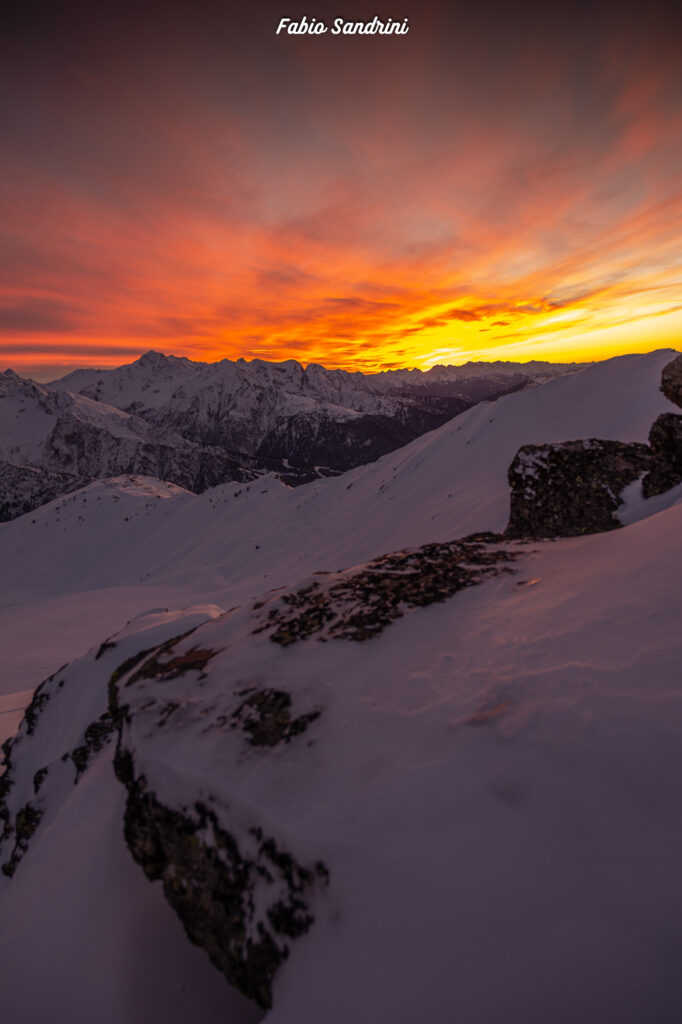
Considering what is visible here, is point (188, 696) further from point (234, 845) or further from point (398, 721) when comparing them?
point (398, 721)

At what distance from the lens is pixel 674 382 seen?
759 cm

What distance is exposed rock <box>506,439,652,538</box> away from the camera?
294 inches

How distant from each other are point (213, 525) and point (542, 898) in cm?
2952

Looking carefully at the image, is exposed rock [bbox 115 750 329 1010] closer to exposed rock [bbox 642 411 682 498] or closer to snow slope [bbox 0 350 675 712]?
exposed rock [bbox 642 411 682 498]

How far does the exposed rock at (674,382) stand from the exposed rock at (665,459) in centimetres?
36

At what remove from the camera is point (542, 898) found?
5.78 feet

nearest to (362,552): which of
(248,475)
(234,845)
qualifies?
(234,845)

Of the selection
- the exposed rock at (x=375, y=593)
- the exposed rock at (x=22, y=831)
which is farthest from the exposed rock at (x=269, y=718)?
the exposed rock at (x=22, y=831)

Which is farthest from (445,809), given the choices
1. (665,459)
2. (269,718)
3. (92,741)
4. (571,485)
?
(665,459)

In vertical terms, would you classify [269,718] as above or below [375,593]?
below

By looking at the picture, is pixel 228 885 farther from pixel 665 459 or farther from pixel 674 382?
pixel 674 382

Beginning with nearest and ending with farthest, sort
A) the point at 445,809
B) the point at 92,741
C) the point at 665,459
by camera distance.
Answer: the point at 445,809 < the point at 92,741 < the point at 665,459

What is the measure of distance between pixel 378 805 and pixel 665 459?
7765 millimetres

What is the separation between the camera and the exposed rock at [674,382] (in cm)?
751
